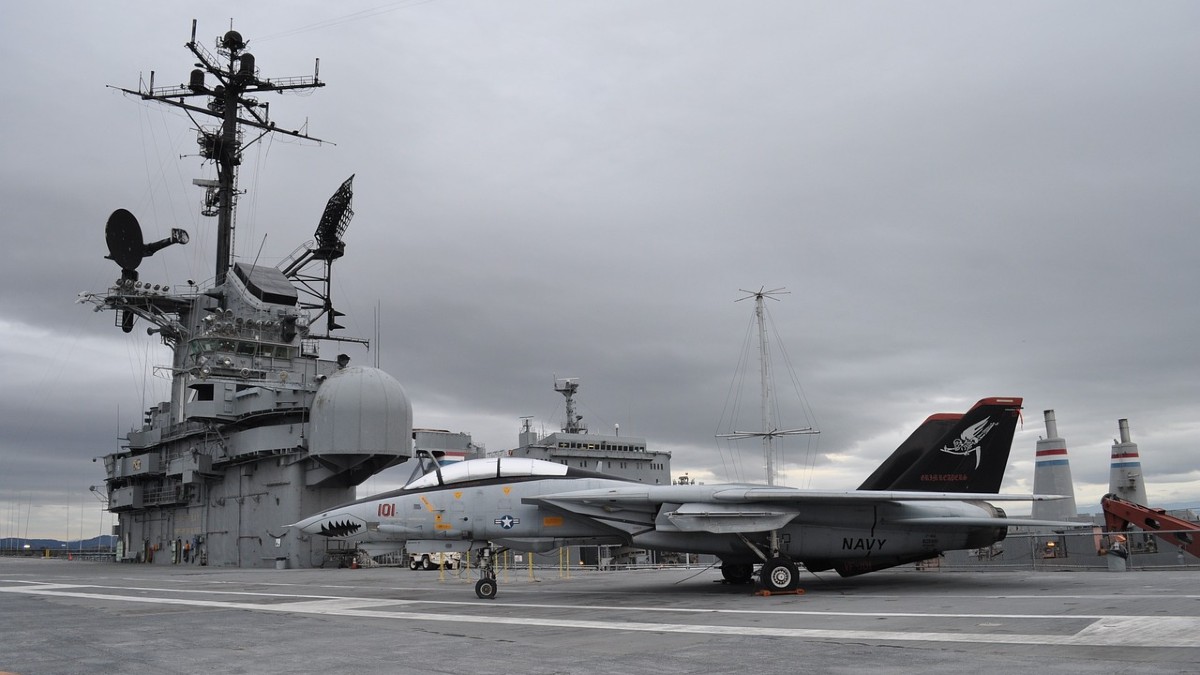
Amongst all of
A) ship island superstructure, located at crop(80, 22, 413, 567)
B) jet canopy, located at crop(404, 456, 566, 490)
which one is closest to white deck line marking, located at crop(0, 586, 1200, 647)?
jet canopy, located at crop(404, 456, 566, 490)

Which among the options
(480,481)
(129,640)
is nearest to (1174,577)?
(480,481)

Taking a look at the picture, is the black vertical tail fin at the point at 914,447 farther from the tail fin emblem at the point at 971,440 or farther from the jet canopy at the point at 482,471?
the jet canopy at the point at 482,471

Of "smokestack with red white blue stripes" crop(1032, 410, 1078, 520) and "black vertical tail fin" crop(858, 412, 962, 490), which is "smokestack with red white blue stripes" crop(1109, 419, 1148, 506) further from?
"black vertical tail fin" crop(858, 412, 962, 490)

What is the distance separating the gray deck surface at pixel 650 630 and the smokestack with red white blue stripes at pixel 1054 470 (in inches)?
747

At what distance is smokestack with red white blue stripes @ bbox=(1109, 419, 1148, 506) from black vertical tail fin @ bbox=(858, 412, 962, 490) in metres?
18.9

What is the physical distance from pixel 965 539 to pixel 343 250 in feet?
130

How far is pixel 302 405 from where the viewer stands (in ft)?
124

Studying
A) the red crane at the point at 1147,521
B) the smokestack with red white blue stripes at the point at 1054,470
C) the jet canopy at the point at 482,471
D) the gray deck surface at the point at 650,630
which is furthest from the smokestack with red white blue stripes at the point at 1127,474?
the jet canopy at the point at 482,471

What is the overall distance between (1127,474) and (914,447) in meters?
19.8

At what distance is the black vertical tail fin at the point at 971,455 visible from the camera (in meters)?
17.9

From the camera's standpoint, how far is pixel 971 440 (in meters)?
18.1

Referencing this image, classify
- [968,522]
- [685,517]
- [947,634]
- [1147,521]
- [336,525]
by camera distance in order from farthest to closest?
[1147,521]
[336,525]
[968,522]
[685,517]
[947,634]

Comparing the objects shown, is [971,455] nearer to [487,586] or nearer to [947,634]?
[947,634]

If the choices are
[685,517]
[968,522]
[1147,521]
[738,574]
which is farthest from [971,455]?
[1147,521]
